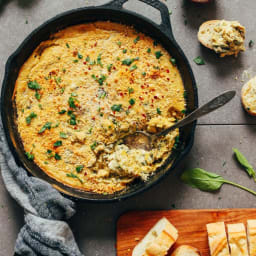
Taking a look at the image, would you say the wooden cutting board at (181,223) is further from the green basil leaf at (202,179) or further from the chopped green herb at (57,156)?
the chopped green herb at (57,156)

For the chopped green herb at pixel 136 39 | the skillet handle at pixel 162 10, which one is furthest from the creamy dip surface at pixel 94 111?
the skillet handle at pixel 162 10

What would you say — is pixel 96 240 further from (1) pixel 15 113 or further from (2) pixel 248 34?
(2) pixel 248 34

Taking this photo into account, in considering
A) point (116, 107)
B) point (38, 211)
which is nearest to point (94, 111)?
point (116, 107)

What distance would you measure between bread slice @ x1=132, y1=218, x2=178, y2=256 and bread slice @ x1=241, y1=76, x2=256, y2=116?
132cm

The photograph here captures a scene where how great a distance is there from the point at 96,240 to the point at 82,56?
5.60ft

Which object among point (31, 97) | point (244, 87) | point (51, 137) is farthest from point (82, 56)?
point (244, 87)

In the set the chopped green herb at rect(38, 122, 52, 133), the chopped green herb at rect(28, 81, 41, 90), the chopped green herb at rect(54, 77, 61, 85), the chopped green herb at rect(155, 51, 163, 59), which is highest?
the chopped green herb at rect(28, 81, 41, 90)

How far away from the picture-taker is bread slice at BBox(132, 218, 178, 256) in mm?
3104

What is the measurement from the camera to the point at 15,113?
3113 mm

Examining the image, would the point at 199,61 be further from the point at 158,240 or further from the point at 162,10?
the point at 158,240

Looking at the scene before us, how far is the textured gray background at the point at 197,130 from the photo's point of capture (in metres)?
3.31

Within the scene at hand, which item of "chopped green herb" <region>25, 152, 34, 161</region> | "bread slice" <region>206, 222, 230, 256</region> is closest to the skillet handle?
"chopped green herb" <region>25, 152, 34, 161</region>

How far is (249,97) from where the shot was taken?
11.0 feet

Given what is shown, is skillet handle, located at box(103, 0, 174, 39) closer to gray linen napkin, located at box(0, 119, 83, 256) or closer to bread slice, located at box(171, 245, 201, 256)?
gray linen napkin, located at box(0, 119, 83, 256)
